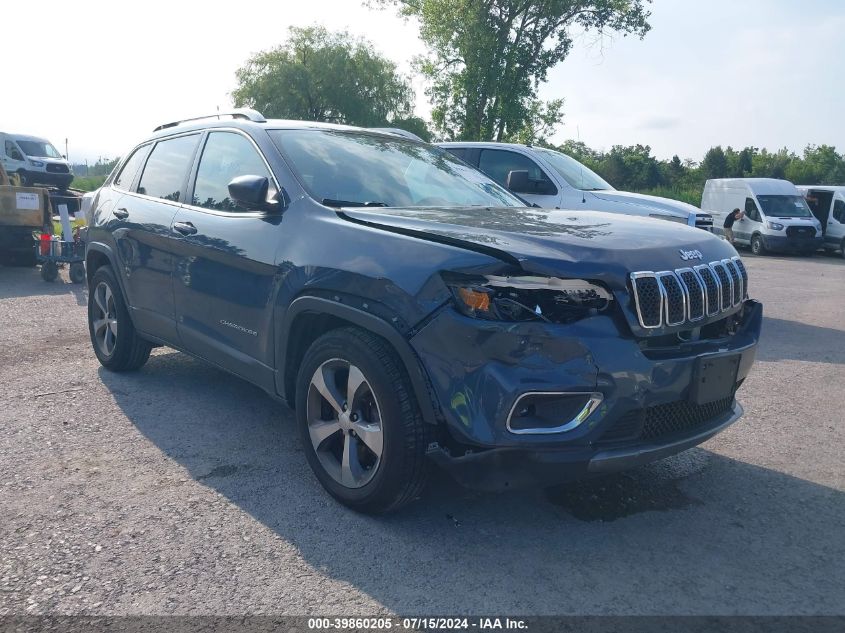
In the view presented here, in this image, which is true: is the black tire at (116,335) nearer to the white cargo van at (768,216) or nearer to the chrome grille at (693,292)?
the chrome grille at (693,292)

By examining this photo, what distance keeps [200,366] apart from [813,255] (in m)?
22.7

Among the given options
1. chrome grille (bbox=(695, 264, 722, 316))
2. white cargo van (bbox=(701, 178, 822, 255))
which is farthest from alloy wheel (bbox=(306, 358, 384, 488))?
white cargo van (bbox=(701, 178, 822, 255))

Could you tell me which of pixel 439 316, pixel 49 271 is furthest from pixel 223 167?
pixel 49 271

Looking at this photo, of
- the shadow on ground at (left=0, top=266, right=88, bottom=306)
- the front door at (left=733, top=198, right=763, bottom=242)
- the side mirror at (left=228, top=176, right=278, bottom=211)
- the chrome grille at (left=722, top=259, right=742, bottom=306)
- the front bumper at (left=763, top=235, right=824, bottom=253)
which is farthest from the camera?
the front door at (left=733, top=198, right=763, bottom=242)

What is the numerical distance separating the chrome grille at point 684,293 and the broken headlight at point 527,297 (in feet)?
0.53

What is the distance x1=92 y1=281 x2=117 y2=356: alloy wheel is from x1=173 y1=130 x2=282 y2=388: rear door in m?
1.32

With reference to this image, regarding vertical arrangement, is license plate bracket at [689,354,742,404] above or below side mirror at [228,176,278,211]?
below

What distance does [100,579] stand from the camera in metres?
2.97

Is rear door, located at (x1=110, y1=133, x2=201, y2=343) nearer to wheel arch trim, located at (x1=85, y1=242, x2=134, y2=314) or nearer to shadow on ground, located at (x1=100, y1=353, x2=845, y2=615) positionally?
wheel arch trim, located at (x1=85, y1=242, x2=134, y2=314)

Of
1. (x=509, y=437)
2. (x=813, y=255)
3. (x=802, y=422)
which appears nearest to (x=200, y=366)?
(x=509, y=437)

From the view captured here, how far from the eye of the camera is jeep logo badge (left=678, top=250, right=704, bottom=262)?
3.41m

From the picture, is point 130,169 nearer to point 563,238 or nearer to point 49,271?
point 563,238

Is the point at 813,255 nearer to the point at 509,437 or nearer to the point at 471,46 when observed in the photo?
the point at 471,46

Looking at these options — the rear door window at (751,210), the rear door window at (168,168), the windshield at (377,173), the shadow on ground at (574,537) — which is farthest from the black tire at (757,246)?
the rear door window at (168,168)
